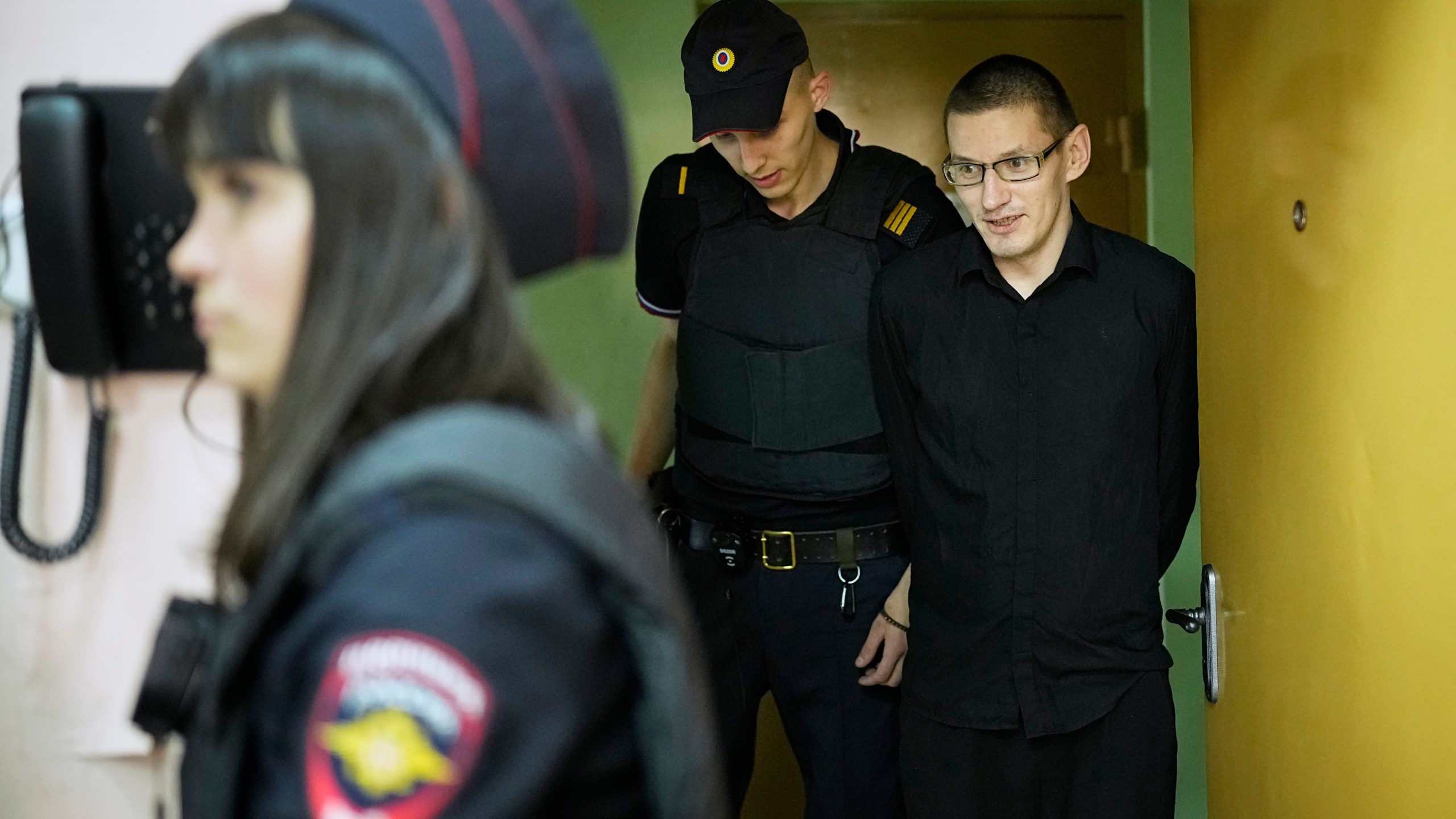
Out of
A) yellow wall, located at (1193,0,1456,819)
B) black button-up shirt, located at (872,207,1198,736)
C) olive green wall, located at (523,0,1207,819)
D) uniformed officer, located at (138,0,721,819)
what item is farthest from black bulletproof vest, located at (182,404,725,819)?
olive green wall, located at (523,0,1207,819)

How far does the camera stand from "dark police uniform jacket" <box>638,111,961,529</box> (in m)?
2.11

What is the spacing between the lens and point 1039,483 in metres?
1.85

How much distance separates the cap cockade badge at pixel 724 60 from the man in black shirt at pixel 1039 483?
354 mm

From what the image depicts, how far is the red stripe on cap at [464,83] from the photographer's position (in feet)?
2.28

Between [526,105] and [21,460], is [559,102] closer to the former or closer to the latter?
[526,105]

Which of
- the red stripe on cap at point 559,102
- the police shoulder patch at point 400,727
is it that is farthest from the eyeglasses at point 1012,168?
the police shoulder patch at point 400,727

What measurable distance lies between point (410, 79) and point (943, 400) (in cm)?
131

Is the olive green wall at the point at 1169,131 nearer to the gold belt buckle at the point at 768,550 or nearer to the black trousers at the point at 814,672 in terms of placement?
the black trousers at the point at 814,672

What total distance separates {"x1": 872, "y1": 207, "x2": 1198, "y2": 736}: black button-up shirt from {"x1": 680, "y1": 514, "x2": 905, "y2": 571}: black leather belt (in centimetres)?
18

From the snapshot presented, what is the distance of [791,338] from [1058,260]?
441 millimetres

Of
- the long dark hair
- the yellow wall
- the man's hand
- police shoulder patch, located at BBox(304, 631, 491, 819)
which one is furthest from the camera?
the man's hand

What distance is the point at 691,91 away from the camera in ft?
6.96

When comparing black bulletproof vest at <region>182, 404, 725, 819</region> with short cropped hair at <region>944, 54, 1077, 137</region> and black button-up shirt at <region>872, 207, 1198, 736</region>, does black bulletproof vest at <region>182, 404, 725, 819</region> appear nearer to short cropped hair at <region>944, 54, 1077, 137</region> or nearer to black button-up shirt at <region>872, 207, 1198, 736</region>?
black button-up shirt at <region>872, 207, 1198, 736</region>

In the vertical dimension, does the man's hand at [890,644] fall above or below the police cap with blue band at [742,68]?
below
